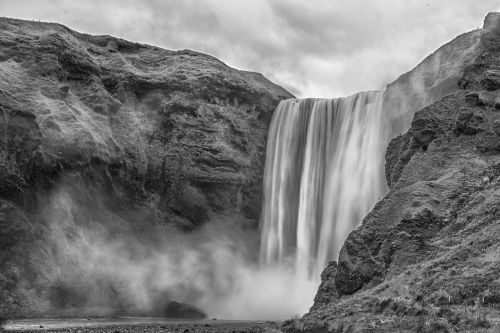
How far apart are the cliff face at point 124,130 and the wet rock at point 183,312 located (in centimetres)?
1073

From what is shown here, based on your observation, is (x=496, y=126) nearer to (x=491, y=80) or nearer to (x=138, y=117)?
(x=491, y=80)

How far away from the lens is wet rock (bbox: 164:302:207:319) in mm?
50178

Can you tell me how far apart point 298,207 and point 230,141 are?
1057 centimetres

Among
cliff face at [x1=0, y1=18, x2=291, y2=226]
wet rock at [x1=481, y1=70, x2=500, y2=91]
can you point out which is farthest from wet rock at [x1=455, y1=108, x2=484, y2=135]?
cliff face at [x1=0, y1=18, x2=291, y2=226]

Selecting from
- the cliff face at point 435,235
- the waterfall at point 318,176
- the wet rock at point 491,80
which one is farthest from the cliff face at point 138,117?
the wet rock at point 491,80

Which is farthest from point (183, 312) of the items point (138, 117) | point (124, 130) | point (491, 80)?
point (491, 80)

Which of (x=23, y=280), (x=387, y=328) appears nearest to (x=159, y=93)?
(x=23, y=280)

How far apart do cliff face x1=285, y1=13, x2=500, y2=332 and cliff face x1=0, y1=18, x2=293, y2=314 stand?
1101 inches

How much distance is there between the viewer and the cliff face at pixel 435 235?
1981 cm

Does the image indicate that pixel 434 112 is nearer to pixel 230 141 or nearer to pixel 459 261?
pixel 459 261

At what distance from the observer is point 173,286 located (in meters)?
56.6

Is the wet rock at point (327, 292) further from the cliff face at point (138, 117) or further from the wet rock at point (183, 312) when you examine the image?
the cliff face at point (138, 117)

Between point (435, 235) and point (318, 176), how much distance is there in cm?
3332

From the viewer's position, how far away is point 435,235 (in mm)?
26234
